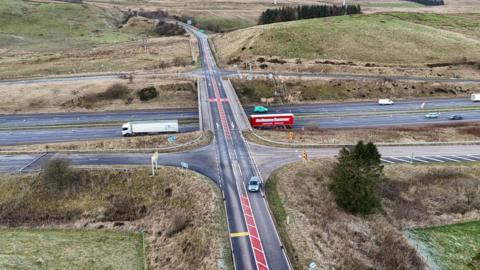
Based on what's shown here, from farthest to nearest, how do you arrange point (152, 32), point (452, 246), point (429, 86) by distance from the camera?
1. point (152, 32)
2. point (429, 86)
3. point (452, 246)

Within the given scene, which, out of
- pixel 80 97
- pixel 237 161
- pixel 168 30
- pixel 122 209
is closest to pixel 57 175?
pixel 122 209

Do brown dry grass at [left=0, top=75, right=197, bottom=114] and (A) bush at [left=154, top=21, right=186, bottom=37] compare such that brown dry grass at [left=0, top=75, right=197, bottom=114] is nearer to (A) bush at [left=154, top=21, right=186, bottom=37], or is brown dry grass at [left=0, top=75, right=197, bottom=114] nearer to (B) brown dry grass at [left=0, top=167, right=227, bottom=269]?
(B) brown dry grass at [left=0, top=167, right=227, bottom=269]

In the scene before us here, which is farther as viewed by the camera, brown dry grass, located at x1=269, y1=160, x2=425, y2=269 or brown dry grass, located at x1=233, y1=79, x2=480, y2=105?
brown dry grass, located at x1=233, y1=79, x2=480, y2=105

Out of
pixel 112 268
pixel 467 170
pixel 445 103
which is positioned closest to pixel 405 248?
pixel 467 170

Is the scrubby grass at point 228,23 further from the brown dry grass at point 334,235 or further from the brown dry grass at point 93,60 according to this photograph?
the brown dry grass at point 334,235

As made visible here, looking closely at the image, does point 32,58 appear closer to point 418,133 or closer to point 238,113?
point 238,113

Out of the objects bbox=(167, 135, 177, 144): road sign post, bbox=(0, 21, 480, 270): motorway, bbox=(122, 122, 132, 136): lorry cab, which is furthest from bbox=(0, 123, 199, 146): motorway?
bbox=(167, 135, 177, 144): road sign post

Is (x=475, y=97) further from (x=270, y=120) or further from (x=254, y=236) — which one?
(x=254, y=236)
